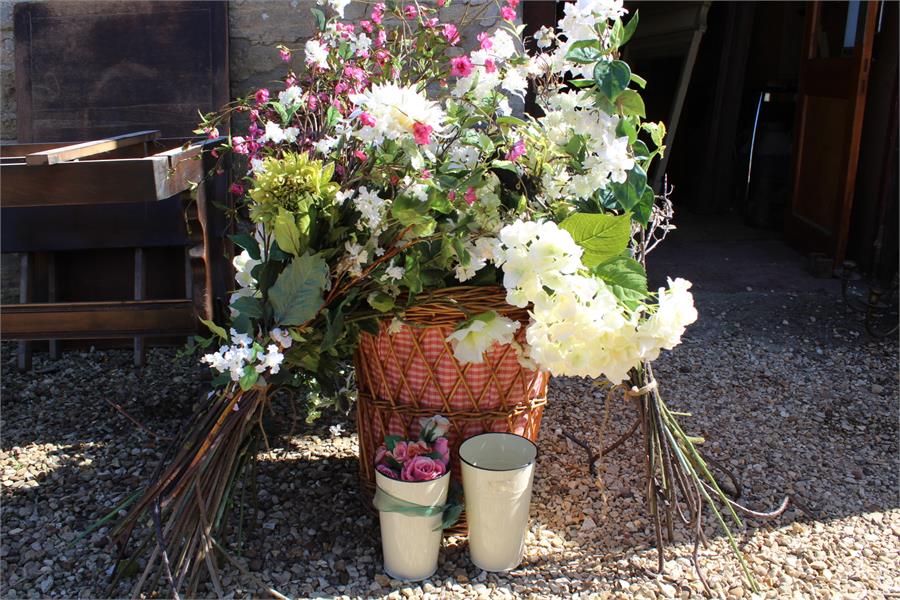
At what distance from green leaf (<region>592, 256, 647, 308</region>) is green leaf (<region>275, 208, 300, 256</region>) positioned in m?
0.68

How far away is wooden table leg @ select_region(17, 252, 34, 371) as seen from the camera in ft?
11.5

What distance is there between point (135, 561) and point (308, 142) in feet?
3.82

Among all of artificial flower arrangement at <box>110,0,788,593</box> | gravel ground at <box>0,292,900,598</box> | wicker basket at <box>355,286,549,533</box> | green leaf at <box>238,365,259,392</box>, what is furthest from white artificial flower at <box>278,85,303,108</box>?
gravel ground at <box>0,292,900,598</box>

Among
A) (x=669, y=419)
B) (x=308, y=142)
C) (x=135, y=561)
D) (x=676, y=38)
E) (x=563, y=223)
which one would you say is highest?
(x=676, y=38)

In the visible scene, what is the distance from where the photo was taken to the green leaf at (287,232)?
1.90 meters

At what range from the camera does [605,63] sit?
184 centimetres

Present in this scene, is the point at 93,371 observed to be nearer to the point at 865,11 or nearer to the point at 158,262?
the point at 158,262

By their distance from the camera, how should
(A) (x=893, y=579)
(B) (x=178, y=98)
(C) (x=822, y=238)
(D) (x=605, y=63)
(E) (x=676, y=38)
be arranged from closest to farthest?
(D) (x=605, y=63) → (A) (x=893, y=579) → (B) (x=178, y=98) → (C) (x=822, y=238) → (E) (x=676, y=38)

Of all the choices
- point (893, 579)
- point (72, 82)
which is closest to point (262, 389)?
point (893, 579)

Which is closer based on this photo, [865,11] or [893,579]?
[893,579]

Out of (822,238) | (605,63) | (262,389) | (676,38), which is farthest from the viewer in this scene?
(676,38)

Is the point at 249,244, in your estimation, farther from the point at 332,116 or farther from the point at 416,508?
the point at 416,508

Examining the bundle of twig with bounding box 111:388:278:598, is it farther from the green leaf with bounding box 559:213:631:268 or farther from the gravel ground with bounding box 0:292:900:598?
the green leaf with bounding box 559:213:631:268

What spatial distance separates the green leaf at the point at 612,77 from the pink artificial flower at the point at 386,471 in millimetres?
1030
